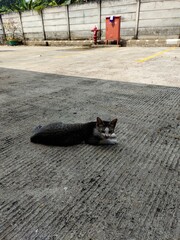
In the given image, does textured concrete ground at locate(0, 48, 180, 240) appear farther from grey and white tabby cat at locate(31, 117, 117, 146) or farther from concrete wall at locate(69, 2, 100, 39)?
concrete wall at locate(69, 2, 100, 39)

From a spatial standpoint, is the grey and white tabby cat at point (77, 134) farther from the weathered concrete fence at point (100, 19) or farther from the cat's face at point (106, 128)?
the weathered concrete fence at point (100, 19)

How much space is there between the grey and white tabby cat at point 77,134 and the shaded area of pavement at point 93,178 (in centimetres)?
8

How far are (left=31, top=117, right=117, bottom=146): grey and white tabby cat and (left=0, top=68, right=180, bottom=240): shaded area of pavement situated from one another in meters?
0.08

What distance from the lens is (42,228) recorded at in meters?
1.24

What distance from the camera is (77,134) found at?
210cm

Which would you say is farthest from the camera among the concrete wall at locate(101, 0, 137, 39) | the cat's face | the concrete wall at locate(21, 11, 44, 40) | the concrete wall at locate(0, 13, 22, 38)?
the concrete wall at locate(0, 13, 22, 38)

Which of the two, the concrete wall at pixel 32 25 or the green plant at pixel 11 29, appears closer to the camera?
the concrete wall at pixel 32 25

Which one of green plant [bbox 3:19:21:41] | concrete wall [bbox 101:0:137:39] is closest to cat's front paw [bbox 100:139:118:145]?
concrete wall [bbox 101:0:137:39]

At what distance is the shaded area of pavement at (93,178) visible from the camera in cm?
124

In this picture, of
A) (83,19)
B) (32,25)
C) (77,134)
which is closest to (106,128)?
(77,134)

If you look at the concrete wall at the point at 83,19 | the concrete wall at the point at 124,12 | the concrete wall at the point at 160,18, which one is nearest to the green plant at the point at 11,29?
the concrete wall at the point at 83,19

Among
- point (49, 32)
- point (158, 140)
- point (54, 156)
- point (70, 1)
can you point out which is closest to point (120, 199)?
point (54, 156)

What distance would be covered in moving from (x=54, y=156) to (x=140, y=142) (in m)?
1.00

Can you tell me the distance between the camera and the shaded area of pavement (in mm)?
1240
